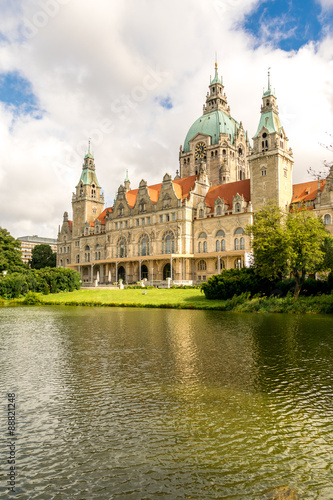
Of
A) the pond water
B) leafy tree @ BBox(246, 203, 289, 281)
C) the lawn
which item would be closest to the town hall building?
the lawn

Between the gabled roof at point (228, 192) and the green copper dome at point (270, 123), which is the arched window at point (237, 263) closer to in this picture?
the gabled roof at point (228, 192)

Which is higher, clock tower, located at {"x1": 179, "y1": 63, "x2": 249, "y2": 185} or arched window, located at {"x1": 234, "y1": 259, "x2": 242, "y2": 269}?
clock tower, located at {"x1": 179, "y1": 63, "x2": 249, "y2": 185}

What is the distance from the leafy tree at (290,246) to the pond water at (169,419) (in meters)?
16.3

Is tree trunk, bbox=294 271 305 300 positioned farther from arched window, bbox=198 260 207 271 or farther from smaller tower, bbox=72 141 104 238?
smaller tower, bbox=72 141 104 238

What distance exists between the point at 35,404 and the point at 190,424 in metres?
3.68

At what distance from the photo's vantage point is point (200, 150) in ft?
266

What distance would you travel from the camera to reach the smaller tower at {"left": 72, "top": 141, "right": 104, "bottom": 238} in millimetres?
85000

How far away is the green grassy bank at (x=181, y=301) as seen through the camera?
1197 inches

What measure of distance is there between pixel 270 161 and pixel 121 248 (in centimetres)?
3064

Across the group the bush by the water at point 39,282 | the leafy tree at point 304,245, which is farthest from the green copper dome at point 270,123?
the bush by the water at point 39,282

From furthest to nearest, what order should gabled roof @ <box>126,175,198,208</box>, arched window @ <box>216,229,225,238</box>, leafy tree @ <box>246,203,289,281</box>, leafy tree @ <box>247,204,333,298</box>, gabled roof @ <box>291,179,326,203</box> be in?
gabled roof @ <box>126,175,198,208</box> < arched window @ <box>216,229,225,238</box> < gabled roof @ <box>291,179,326,203</box> < leafy tree @ <box>246,203,289,281</box> < leafy tree @ <box>247,204,333,298</box>

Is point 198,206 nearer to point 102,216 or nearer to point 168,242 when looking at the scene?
point 168,242

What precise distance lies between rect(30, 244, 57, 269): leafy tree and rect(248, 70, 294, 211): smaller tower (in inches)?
2211

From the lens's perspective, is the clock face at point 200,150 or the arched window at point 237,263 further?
the clock face at point 200,150
